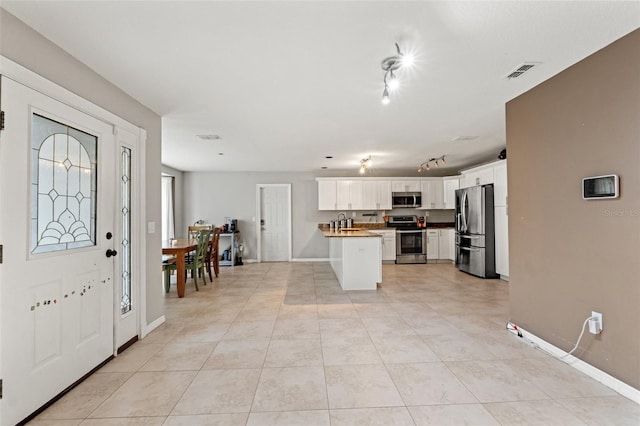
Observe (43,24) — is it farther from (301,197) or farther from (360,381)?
(301,197)

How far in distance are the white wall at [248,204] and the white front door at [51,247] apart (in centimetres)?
503

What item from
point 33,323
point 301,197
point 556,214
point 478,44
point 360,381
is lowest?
point 360,381

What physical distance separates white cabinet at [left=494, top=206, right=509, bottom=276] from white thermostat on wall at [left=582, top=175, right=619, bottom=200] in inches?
119

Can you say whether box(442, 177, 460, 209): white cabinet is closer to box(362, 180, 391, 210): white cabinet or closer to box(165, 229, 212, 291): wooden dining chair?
box(362, 180, 391, 210): white cabinet

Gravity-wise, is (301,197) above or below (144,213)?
above

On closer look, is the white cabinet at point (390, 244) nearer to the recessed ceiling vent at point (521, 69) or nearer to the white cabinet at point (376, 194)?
the white cabinet at point (376, 194)

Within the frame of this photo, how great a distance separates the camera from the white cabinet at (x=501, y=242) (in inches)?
197

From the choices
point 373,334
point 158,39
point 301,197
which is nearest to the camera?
point 158,39

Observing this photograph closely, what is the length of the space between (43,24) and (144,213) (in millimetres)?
1655

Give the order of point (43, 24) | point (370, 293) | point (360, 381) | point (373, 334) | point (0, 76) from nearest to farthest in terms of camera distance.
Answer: point (0, 76) → point (43, 24) → point (360, 381) → point (373, 334) → point (370, 293)

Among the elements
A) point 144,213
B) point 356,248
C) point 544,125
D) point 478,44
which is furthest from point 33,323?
point 544,125

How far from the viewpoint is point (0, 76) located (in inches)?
62.8

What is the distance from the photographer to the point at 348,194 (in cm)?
730

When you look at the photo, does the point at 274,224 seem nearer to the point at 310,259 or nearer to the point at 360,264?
the point at 310,259
